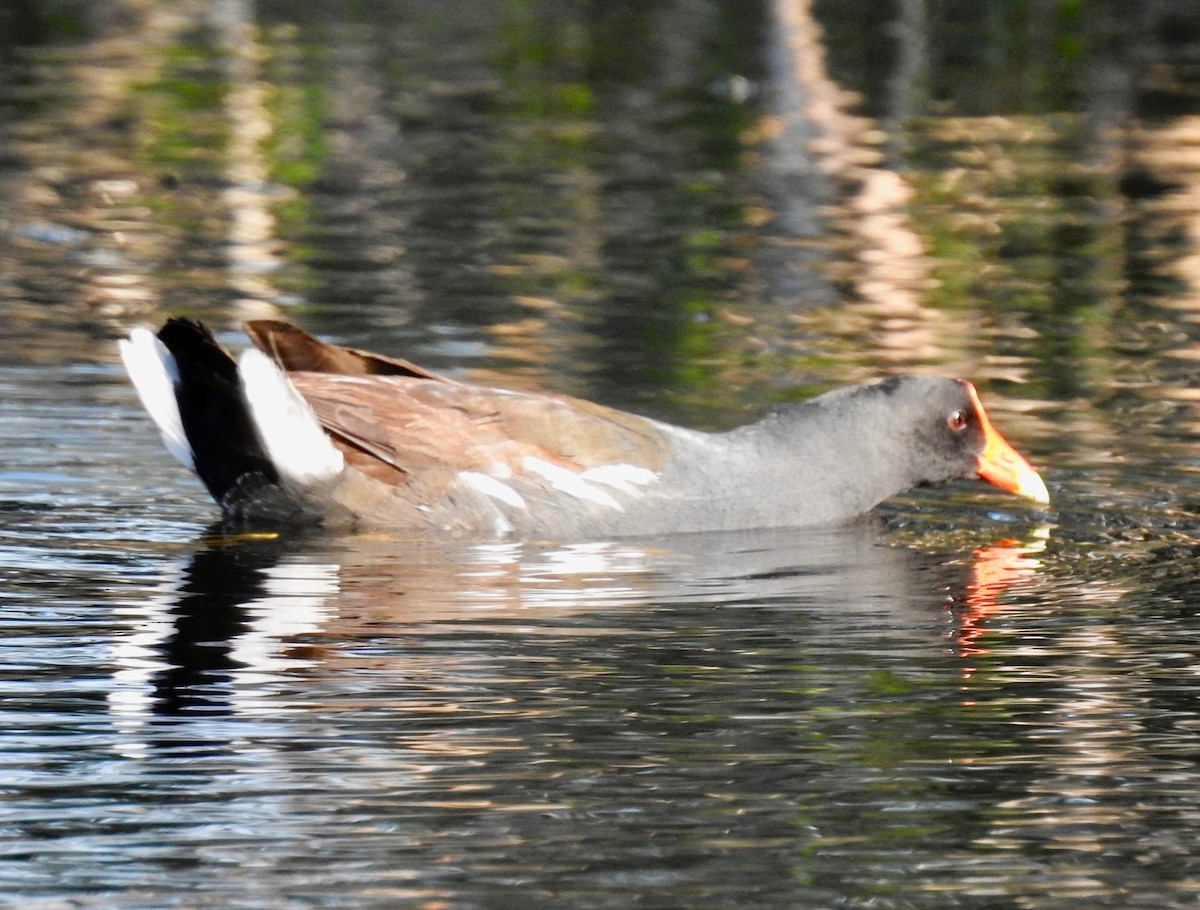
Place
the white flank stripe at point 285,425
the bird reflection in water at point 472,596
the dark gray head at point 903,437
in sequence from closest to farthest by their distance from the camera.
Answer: the bird reflection in water at point 472,596 → the white flank stripe at point 285,425 → the dark gray head at point 903,437

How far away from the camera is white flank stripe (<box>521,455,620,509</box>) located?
277 inches

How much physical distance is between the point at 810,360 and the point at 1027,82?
10.0 meters

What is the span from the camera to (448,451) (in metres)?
7.04

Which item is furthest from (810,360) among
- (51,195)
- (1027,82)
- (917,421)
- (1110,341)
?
(1027,82)

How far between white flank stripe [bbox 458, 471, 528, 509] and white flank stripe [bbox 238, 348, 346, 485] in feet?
1.22

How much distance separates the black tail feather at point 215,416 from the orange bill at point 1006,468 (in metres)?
2.22

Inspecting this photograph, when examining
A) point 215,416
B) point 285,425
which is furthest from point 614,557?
Result: point 215,416

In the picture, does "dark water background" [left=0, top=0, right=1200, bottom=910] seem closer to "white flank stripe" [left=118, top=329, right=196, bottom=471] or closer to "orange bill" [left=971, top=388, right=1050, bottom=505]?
"orange bill" [left=971, top=388, right=1050, bottom=505]

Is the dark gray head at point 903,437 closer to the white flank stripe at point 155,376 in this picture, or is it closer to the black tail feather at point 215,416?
the black tail feather at point 215,416

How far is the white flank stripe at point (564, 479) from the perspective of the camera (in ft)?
23.1

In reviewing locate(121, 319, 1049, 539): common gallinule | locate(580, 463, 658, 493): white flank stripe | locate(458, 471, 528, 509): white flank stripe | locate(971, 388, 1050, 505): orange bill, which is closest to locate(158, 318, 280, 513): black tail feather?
locate(121, 319, 1049, 539): common gallinule

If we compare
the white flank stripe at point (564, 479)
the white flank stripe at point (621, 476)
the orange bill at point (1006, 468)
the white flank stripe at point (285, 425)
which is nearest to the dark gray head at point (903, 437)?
the orange bill at point (1006, 468)

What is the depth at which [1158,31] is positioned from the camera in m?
22.3

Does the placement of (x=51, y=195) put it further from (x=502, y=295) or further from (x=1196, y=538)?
(x=1196, y=538)
